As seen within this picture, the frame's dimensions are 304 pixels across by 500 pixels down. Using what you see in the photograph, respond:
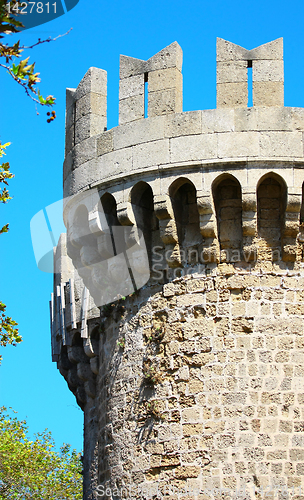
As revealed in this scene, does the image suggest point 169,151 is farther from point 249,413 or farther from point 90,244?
point 249,413

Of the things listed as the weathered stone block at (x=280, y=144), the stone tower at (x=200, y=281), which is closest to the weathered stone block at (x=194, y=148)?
the stone tower at (x=200, y=281)

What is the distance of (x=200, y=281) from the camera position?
36.9 feet

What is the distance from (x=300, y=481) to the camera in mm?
10320

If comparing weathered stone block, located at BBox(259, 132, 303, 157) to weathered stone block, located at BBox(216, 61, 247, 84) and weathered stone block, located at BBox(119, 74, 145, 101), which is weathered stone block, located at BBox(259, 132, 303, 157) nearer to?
weathered stone block, located at BBox(216, 61, 247, 84)

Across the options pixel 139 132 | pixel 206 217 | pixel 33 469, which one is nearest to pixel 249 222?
pixel 206 217

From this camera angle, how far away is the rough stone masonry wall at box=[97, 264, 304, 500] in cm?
1045

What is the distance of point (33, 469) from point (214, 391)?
12388 mm

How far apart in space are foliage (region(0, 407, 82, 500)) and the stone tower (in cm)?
987

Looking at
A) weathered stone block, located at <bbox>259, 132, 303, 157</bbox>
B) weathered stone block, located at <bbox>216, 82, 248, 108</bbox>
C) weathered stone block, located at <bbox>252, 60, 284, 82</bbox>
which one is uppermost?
weathered stone block, located at <bbox>252, 60, 284, 82</bbox>

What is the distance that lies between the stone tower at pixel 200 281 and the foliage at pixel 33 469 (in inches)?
389

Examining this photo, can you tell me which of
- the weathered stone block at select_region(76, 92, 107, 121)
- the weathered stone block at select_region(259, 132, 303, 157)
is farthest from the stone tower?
the weathered stone block at select_region(76, 92, 107, 121)

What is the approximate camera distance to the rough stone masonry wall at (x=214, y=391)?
10.5 m

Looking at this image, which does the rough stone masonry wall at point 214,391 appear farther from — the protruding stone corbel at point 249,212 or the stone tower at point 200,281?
the protruding stone corbel at point 249,212

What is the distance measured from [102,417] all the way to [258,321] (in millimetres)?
2631
